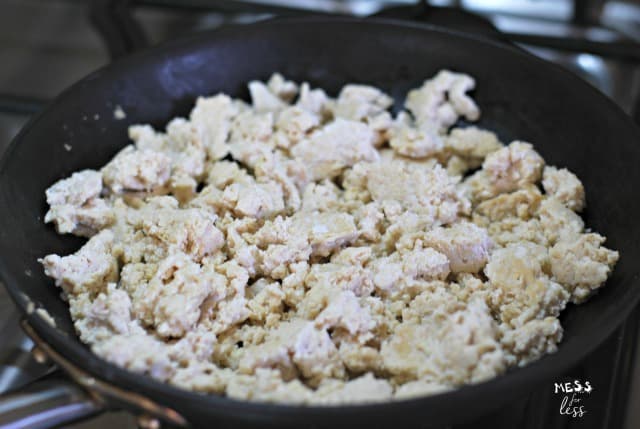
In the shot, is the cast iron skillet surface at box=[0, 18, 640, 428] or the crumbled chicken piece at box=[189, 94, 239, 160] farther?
the crumbled chicken piece at box=[189, 94, 239, 160]

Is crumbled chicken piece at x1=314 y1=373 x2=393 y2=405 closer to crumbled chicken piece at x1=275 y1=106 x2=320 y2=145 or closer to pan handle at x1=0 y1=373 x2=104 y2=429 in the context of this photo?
pan handle at x1=0 y1=373 x2=104 y2=429

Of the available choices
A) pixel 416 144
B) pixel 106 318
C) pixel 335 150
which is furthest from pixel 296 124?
pixel 106 318

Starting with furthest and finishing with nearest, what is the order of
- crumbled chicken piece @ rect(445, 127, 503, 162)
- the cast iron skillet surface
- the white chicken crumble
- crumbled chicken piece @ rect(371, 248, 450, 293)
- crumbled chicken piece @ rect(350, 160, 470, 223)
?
crumbled chicken piece @ rect(445, 127, 503, 162) < crumbled chicken piece @ rect(350, 160, 470, 223) < crumbled chicken piece @ rect(371, 248, 450, 293) < the white chicken crumble < the cast iron skillet surface

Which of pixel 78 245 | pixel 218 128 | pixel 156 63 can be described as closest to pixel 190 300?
pixel 78 245

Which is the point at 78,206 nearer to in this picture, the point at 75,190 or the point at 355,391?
the point at 75,190

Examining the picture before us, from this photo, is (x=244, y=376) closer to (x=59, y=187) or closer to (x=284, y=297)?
(x=284, y=297)

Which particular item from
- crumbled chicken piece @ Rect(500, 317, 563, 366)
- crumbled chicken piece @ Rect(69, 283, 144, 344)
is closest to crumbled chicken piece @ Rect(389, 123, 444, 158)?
crumbled chicken piece @ Rect(500, 317, 563, 366)

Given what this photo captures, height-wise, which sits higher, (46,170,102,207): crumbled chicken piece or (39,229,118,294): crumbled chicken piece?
(46,170,102,207): crumbled chicken piece

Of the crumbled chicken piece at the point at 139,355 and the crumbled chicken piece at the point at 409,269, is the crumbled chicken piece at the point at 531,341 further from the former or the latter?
the crumbled chicken piece at the point at 139,355
